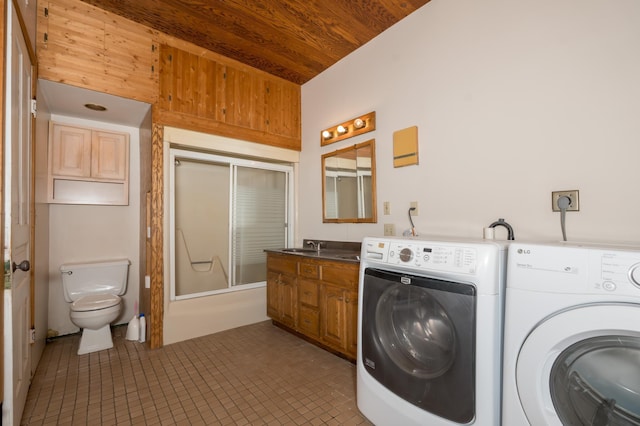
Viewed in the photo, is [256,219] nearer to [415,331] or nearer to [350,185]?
[350,185]

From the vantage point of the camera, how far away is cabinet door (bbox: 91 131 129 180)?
3062 millimetres

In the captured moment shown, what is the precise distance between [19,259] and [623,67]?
11.0ft

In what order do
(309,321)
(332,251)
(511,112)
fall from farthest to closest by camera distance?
(332,251), (309,321), (511,112)

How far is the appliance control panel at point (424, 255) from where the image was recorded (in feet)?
4.16

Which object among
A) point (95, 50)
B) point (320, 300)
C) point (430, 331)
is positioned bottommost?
point (320, 300)

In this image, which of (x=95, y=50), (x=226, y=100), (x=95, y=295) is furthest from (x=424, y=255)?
(x=95, y=295)

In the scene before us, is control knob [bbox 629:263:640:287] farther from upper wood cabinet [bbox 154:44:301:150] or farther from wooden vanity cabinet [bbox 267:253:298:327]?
upper wood cabinet [bbox 154:44:301:150]

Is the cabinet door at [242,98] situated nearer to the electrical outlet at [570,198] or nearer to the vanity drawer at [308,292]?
the vanity drawer at [308,292]

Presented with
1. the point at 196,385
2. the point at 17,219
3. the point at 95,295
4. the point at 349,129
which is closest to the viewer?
the point at 17,219

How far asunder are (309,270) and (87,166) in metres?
2.48

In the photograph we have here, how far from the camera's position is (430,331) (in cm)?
138

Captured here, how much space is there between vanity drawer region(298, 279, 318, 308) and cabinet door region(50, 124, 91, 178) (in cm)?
243

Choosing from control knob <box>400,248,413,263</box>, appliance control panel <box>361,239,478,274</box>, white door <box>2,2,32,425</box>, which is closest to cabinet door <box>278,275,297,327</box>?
appliance control panel <box>361,239,478,274</box>

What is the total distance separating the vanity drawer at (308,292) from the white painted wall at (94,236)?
190 centimetres
